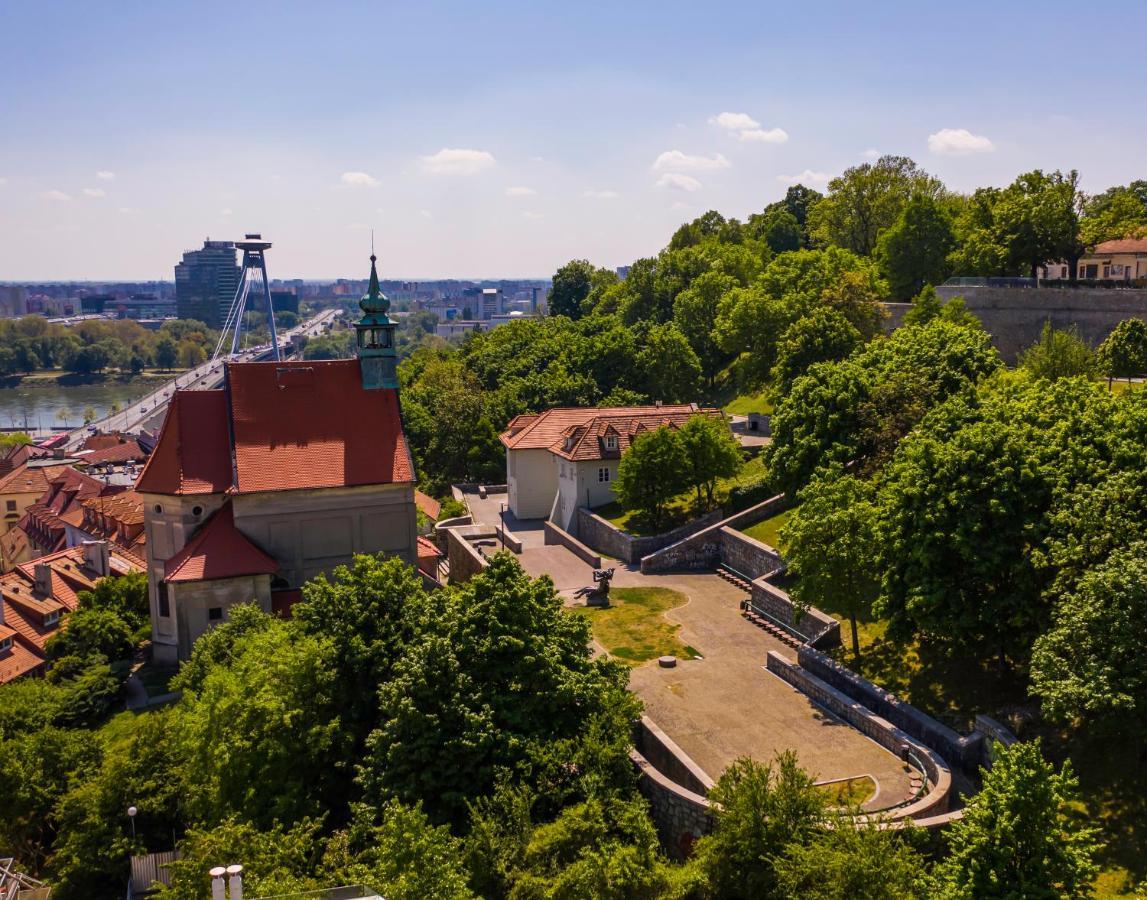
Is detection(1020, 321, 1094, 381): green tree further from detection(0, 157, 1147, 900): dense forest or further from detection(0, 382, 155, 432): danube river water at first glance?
detection(0, 382, 155, 432): danube river water

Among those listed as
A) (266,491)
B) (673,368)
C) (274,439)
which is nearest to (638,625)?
(266,491)

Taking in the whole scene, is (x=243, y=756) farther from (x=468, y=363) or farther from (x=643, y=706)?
(x=468, y=363)

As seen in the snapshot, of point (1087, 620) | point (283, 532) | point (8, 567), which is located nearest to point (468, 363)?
point (8, 567)

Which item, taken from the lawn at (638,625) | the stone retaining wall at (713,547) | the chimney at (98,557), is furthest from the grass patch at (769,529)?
the chimney at (98,557)

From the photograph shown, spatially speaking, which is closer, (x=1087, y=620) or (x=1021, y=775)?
(x=1021, y=775)

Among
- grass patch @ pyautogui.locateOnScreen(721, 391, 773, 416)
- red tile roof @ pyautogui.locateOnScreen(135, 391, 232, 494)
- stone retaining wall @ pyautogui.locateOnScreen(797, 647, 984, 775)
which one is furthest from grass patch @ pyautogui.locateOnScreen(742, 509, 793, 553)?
grass patch @ pyautogui.locateOnScreen(721, 391, 773, 416)

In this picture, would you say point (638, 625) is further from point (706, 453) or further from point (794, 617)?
point (706, 453)
